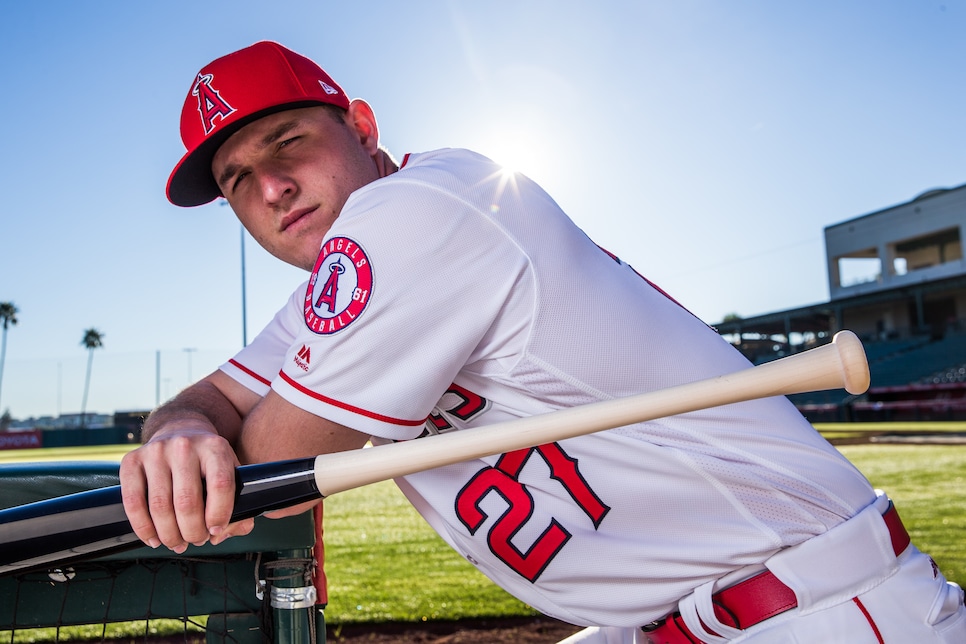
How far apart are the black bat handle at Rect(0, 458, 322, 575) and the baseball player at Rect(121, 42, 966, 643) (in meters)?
0.09

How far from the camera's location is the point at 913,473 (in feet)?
31.5

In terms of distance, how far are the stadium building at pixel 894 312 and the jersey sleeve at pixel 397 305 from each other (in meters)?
29.3

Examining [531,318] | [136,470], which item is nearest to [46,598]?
[136,470]

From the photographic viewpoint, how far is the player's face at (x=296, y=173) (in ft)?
5.18

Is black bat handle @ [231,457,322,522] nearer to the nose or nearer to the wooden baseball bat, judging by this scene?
the wooden baseball bat

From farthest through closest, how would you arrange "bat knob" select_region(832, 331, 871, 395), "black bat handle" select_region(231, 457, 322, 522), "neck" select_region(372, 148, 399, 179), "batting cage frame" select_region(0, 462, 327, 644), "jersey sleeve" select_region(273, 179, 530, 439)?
"neck" select_region(372, 148, 399, 179) → "batting cage frame" select_region(0, 462, 327, 644) → "jersey sleeve" select_region(273, 179, 530, 439) → "black bat handle" select_region(231, 457, 322, 522) → "bat knob" select_region(832, 331, 871, 395)

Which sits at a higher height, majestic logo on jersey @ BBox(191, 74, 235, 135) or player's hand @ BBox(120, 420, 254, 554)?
majestic logo on jersey @ BBox(191, 74, 235, 135)

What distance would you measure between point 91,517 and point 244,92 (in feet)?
3.35

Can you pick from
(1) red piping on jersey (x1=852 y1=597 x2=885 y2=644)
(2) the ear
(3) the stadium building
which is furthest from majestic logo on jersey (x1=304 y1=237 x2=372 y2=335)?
(3) the stadium building

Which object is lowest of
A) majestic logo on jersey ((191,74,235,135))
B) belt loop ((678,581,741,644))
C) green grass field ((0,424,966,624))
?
green grass field ((0,424,966,624))

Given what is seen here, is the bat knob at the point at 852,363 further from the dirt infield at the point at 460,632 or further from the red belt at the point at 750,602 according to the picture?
the dirt infield at the point at 460,632

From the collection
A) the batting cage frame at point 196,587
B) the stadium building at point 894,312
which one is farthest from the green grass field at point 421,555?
the stadium building at point 894,312

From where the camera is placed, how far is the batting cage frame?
144 centimetres

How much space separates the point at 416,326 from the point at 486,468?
1.14ft
